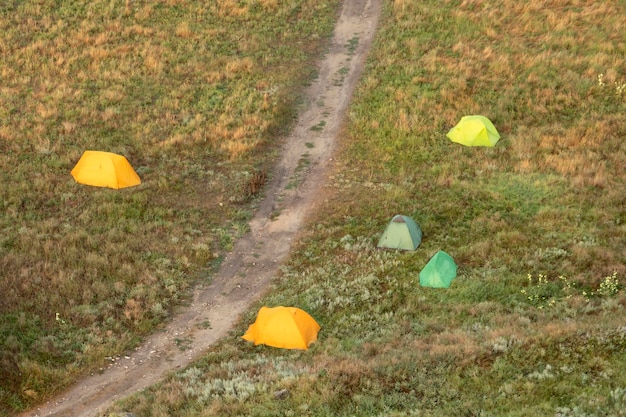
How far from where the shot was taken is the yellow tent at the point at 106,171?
85.4 ft

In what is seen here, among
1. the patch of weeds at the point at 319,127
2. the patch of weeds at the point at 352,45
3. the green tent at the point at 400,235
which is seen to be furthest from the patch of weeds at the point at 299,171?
the patch of weeds at the point at 352,45

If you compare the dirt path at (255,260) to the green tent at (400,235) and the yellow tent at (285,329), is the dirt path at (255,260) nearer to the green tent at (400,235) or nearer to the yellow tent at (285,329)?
the yellow tent at (285,329)

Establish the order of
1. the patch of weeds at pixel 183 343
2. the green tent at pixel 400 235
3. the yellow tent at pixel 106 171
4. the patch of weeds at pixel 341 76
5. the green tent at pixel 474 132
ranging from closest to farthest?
the patch of weeds at pixel 183 343
the green tent at pixel 400 235
the yellow tent at pixel 106 171
the green tent at pixel 474 132
the patch of weeds at pixel 341 76

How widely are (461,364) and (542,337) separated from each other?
189 centimetres

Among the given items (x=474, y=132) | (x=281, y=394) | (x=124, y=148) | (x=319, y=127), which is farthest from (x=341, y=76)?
(x=281, y=394)

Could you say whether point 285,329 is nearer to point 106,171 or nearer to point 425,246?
point 425,246

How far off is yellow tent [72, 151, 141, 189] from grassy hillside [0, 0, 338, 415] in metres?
0.42

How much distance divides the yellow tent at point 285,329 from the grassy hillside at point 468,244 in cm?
29

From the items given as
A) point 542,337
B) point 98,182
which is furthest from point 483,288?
point 98,182

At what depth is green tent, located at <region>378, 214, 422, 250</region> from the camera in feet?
71.9

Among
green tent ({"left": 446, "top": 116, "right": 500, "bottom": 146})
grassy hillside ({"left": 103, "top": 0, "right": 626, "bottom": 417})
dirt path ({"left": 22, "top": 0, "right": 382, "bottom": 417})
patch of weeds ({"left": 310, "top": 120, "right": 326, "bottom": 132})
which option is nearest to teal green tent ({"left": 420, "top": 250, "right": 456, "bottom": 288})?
grassy hillside ({"left": 103, "top": 0, "right": 626, "bottom": 417})

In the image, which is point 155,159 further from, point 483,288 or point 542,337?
point 542,337

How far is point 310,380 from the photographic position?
14383 mm

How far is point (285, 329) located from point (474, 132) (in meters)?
13.6
